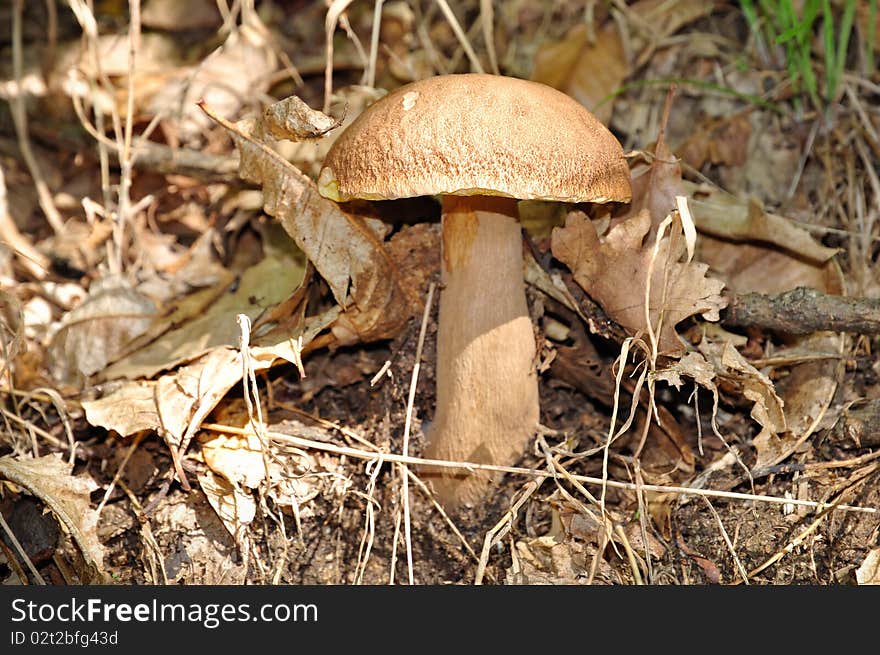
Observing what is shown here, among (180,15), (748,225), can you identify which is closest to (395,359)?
(748,225)

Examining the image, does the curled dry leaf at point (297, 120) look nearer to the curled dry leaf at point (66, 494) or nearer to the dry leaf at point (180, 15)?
the curled dry leaf at point (66, 494)

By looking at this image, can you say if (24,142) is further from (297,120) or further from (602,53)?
(602,53)

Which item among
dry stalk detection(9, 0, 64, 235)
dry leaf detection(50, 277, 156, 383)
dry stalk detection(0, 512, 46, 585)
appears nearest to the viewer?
dry stalk detection(0, 512, 46, 585)

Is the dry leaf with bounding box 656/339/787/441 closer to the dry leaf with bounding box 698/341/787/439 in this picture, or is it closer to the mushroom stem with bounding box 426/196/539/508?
the dry leaf with bounding box 698/341/787/439

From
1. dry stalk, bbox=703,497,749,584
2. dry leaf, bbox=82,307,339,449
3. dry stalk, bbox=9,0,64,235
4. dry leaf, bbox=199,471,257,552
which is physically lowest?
dry stalk, bbox=703,497,749,584

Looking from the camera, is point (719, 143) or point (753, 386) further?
point (719, 143)

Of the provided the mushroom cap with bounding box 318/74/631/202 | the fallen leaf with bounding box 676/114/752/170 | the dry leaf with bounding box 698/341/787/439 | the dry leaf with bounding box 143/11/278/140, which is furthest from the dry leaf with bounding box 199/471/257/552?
the fallen leaf with bounding box 676/114/752/170

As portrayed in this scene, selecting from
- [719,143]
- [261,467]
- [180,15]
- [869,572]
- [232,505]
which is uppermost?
[180,15]
